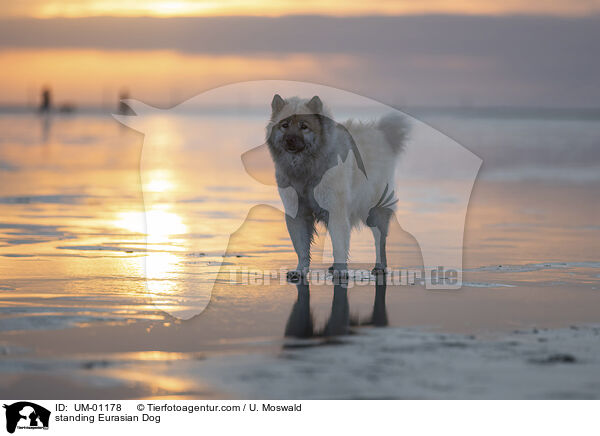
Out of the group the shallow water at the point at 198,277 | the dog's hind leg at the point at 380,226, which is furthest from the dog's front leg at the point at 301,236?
the dog's hind leg at the point at 380,226

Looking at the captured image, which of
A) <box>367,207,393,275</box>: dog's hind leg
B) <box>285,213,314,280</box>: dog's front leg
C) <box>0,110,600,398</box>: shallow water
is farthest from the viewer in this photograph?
<box>367,207,393,275</box>: dog's hind leg

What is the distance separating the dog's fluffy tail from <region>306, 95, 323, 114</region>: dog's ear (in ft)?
3.86

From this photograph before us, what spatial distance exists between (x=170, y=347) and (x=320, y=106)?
3.25m

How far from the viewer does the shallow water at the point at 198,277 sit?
5953 mm

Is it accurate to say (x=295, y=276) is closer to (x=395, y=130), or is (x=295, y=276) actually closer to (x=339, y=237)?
(x=339, y=237)

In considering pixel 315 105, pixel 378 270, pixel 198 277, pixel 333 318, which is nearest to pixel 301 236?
pixel 378 270

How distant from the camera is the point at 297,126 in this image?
324 inches

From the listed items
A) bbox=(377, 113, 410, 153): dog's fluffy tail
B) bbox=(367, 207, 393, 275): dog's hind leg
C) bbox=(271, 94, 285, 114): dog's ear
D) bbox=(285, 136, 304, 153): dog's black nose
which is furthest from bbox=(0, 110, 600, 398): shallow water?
bbox=(377, 113, 410, 153): dog's fluffy tail

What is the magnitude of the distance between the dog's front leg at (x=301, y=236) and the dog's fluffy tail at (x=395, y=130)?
4.47 ft

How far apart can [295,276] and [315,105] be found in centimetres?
159

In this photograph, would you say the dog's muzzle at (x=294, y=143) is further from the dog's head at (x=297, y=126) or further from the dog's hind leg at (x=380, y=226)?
the dog's hind leg at (x=380, y=226)

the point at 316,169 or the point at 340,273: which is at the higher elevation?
the point at 316,169

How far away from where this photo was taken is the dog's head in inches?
323
